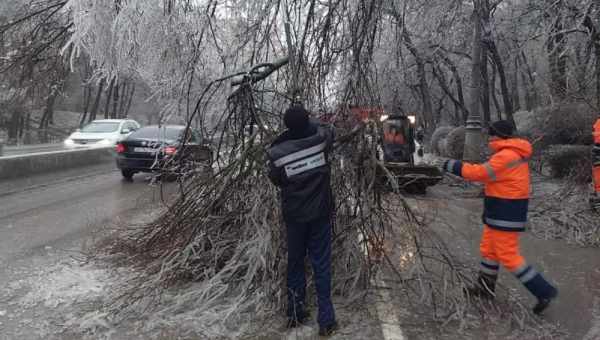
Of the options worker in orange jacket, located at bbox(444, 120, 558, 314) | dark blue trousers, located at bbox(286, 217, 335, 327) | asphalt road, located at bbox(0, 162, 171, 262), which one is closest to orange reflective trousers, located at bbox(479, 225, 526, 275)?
worker in orange jacket, located at bbox(444, 120, 558, 314)

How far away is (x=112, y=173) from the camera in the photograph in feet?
49.4

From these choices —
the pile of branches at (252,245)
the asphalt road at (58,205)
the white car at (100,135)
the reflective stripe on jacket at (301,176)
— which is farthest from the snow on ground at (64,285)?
the white car at (100,135)

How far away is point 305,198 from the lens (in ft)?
12.9

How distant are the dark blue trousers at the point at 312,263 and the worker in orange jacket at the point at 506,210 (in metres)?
1.47

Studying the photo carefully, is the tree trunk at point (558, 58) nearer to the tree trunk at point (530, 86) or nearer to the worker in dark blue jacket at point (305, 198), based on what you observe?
the tree trunk at point (530, 86)

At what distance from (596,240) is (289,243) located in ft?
16.8

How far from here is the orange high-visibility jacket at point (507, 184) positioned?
4.46 meters

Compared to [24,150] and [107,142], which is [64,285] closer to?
[107,142]

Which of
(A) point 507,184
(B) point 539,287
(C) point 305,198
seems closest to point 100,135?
(C) point 305,198

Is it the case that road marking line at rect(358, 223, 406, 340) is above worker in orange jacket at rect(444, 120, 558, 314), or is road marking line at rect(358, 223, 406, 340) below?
below

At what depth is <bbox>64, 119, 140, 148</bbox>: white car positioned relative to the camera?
59.8 ft

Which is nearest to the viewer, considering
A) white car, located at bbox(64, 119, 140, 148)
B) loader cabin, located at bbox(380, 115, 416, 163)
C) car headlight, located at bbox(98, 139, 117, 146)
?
loader cabin, located at bbox(380, 115, 416, 163)

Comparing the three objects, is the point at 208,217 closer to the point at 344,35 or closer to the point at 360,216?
the point at 360,216

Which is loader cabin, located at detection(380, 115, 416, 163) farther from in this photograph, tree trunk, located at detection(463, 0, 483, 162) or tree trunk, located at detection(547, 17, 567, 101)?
tree trunk, located at detection(547, 17, 567, 101)
